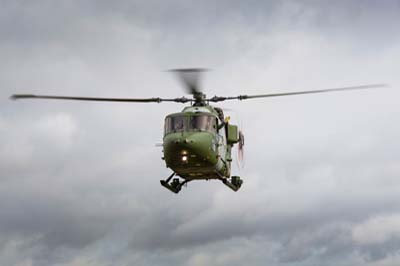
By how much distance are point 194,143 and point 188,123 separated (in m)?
1.78

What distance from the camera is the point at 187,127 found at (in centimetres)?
3784

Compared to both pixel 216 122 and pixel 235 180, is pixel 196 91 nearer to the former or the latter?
pixel 216 122

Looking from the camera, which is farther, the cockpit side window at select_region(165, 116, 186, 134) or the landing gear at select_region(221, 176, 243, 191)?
the landing gear at select_region(221, 176, 243, 191)

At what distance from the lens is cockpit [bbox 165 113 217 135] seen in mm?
37844

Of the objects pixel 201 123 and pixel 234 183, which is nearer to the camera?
pixel 201 123

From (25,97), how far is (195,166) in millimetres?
10483

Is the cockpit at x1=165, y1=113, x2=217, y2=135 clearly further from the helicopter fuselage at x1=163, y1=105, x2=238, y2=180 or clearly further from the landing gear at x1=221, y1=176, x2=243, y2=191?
the landing gear at x1=221, y1=176, x2=243, y2=191

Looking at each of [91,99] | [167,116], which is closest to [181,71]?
[167,116]

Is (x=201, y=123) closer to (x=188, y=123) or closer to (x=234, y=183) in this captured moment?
(x=188, y=123)

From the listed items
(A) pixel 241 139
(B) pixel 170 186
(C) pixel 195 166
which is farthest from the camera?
(A) pixel 241 139

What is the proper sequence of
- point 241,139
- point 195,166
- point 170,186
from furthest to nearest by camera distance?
point 241,139 < point 170,186 < point 195,166

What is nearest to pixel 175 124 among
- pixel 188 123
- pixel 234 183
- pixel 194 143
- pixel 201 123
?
pixel 188 123

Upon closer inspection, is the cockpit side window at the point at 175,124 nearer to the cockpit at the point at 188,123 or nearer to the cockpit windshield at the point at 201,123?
the cockpit at the point at 188,123

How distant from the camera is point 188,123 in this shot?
38031 mm
